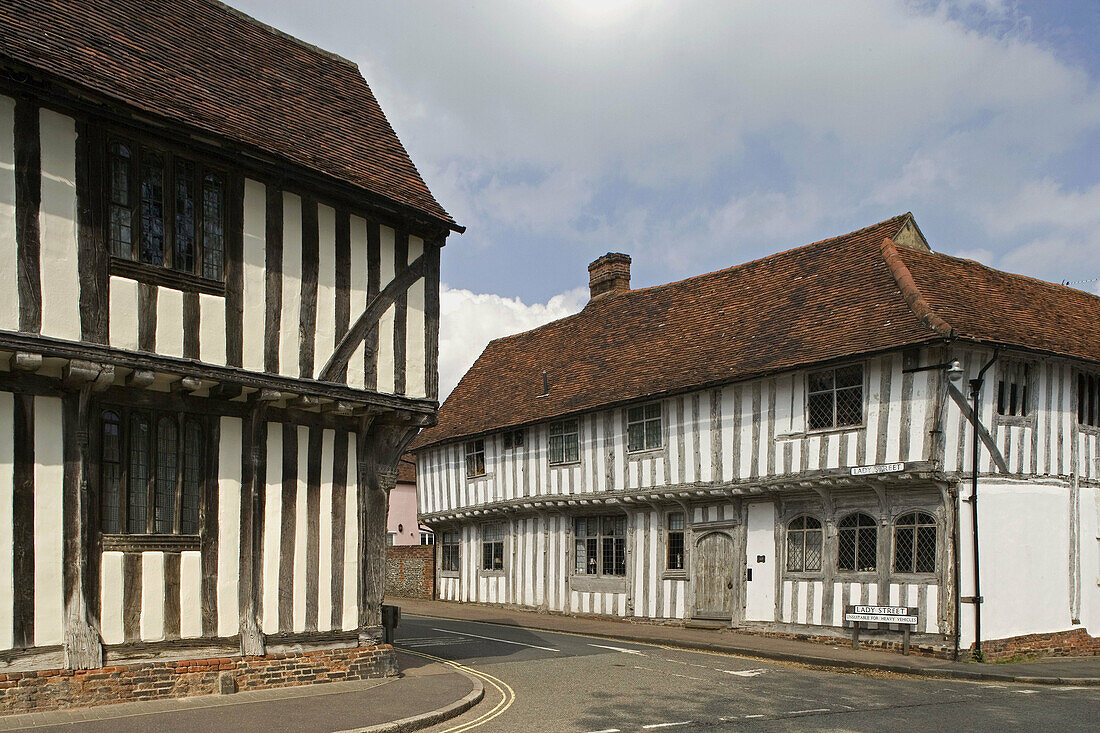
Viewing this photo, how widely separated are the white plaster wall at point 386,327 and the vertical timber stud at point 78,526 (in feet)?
11.9

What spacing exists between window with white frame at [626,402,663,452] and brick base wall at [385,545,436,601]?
1024 centimetres

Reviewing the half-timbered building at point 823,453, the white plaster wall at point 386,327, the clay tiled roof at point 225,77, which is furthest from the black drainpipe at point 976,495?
the white plaster wall at point 386,327

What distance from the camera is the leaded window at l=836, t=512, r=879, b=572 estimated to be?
1744cm

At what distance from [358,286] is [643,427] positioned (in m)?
11.0

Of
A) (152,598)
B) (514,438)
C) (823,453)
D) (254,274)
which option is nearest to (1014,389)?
(823,453)

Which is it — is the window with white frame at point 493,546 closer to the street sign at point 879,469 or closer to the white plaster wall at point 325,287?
the street sign at point 879,469

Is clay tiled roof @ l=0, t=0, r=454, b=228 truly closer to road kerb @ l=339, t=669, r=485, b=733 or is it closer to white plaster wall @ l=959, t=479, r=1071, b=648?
road kerb @ l=339, t=669, r=485, b=733

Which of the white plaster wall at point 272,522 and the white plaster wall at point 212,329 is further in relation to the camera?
the white plaster wall at point 272,522

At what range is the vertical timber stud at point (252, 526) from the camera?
1088cm

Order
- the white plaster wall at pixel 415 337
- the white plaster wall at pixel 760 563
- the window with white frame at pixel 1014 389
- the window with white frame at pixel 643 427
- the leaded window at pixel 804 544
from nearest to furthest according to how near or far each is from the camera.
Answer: the white plaster wall at pixel 415 337, the window with white frame at pixel 1014 389, the leaded window at pixel 804 544, the white plaster wall at pixel 760 563, the window with white frame at pixel 643 427

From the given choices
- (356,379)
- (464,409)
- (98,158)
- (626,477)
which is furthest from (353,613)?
(464,409)

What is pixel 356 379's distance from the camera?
11.9 meters

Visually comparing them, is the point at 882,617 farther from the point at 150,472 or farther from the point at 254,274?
the point at 150,472

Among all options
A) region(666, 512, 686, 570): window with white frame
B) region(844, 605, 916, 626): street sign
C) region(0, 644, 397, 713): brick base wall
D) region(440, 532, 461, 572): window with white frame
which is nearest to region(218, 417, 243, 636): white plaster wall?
region(0, 644, 397, 713): brick base wall
